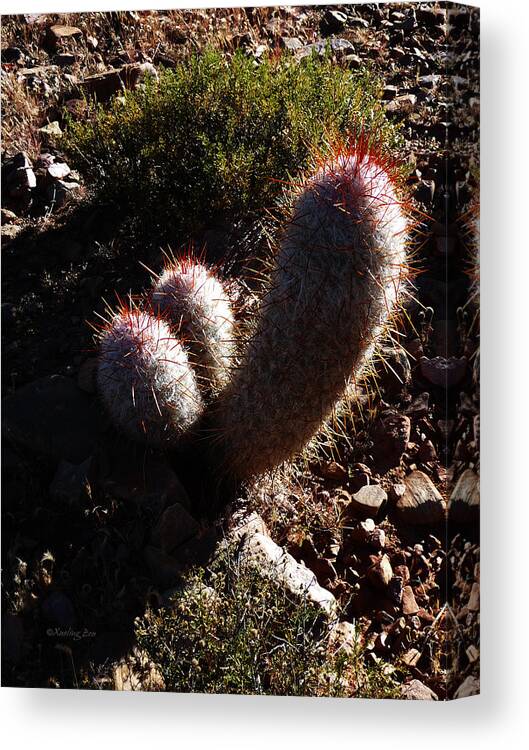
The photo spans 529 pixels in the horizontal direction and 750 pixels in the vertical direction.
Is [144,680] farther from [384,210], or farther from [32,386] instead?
[384,210]

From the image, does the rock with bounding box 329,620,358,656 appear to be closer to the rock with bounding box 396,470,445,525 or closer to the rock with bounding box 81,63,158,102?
the rock with bounding box 396,470,445,525

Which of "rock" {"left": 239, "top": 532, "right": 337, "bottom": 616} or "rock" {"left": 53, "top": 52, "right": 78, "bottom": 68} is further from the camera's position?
"rock" {"left": 53, "top": 52, "right": 78, "bottom": 68}

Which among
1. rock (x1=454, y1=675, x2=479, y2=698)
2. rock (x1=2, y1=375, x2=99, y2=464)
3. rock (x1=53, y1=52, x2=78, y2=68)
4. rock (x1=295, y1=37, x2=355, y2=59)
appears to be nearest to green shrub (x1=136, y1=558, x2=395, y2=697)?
rock (x1=454, y1=675, x2=479, y2=698)

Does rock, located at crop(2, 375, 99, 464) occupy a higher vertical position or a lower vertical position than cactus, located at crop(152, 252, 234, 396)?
lower

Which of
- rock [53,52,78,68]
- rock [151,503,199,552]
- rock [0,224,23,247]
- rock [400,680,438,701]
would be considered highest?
rock [53,52,78,68]

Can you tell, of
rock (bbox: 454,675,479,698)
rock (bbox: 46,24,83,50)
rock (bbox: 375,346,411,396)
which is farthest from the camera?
rock (bbox: 46,24,83,50)

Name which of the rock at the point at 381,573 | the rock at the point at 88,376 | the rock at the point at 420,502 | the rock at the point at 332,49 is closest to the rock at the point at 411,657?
the rock at the point at 381,573
